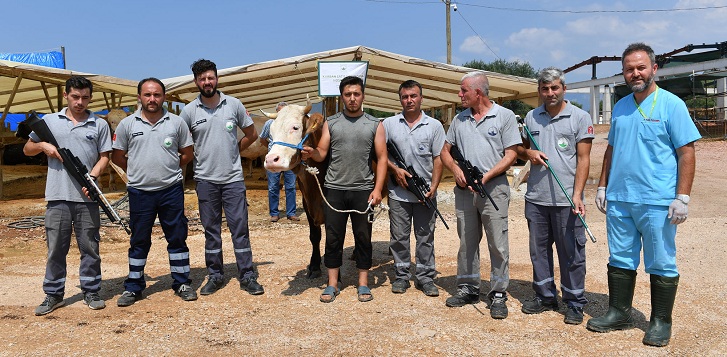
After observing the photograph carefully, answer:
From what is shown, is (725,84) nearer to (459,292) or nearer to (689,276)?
(689,276)

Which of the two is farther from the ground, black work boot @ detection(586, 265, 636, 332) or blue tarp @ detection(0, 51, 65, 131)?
blue tarp @ detection(0, 51, 65, 131)

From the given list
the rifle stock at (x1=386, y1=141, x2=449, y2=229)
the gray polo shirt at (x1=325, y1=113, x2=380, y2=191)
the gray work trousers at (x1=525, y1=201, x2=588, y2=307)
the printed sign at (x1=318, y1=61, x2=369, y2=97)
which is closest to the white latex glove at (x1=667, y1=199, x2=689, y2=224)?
the gray work trousers at (x1=525, y1=201, x2=588, y2=307)

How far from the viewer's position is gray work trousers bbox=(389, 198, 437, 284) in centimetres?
484

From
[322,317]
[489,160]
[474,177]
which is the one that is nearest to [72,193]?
[322,317]

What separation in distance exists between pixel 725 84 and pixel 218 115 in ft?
97.8

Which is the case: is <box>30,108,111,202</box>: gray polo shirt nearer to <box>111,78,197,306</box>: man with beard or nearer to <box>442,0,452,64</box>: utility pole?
<box>111,78,197,306</box>: man with beard

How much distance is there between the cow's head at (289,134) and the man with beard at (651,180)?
7.98 feet

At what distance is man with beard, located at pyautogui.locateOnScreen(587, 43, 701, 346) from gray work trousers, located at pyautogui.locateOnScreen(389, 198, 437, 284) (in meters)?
1.56

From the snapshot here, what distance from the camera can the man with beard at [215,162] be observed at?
4.73 meters

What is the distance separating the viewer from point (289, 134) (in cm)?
444

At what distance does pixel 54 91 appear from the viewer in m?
17.4

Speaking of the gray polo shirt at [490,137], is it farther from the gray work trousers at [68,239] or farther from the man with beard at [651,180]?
the gray work trousers at [68,239]

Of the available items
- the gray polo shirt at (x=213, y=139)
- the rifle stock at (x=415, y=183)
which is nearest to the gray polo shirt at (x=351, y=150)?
the rifle stock at (x=415, y=183)

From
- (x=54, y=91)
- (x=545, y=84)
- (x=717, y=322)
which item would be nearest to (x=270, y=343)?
(x=545, y=84)
